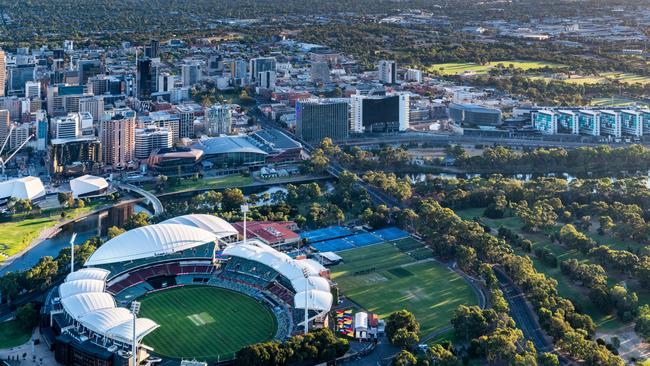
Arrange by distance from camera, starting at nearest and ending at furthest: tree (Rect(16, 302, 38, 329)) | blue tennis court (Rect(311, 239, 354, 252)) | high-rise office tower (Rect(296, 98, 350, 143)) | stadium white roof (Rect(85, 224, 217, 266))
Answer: tree (Rect(16, 302, 38, 329)), stadium white roof (Rect(85, 224, 217, 266)), blue tennis court (Rect(311, 239, 354, 252)), high-rise office tower (Rect(296, 98, 350, 143))

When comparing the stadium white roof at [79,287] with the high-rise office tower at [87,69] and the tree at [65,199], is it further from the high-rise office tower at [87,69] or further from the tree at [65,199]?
the high-rise office tower at [87,69]

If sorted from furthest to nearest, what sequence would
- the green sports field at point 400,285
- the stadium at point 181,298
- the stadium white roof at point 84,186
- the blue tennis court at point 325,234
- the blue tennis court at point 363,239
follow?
the stadium white roof at point 84,186 < the blue tennis court at point 325,234 < the blue tennis court at point 363,239 < the green sports field at point 400,285 < the stadium at point 181,298

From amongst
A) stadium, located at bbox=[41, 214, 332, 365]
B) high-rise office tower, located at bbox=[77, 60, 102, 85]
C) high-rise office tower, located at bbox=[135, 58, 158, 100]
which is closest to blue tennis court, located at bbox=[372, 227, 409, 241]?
stadium, located at bbox=[41, 214, 332, 365]

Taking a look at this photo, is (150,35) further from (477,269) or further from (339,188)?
(477,269)

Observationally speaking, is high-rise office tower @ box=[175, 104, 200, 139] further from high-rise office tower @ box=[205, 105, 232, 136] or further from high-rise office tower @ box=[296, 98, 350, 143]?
high-rise office tower @ box=[296, 98, 350, 143]

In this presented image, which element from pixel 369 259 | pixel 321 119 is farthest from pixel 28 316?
pixel 321 119

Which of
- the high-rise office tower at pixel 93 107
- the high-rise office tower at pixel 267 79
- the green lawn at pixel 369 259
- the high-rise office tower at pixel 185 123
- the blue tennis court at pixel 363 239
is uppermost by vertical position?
the high-rise office tower at pixel 267 79

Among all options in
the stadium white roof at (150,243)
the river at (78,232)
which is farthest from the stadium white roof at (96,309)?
the river at (78,232)
